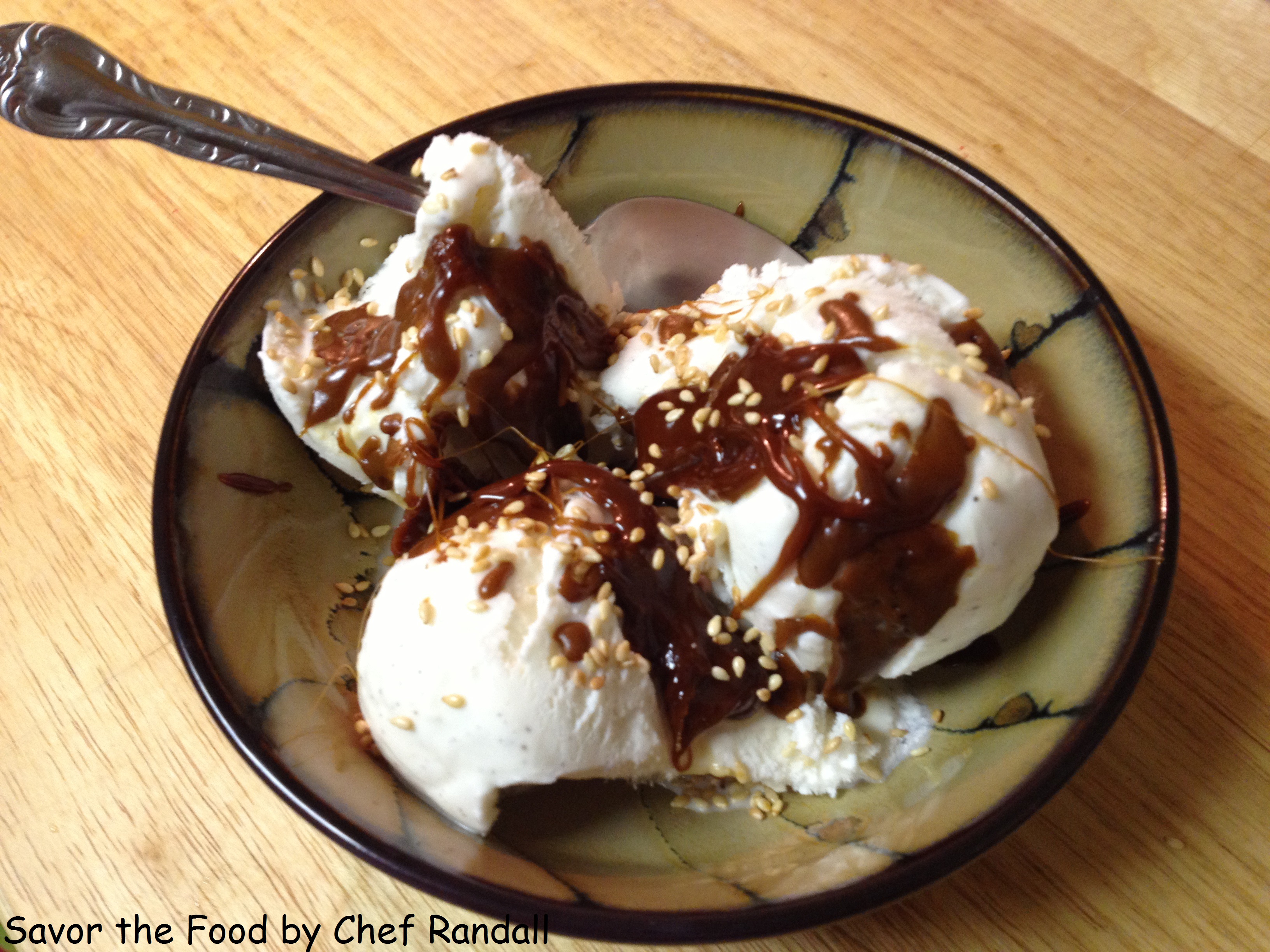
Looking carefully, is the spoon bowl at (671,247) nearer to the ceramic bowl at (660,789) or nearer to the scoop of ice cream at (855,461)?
the ceramic bowl at (660,789)

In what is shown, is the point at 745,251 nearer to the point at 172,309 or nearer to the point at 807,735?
the point at 807,735

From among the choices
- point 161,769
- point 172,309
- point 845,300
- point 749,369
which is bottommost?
point 161,769

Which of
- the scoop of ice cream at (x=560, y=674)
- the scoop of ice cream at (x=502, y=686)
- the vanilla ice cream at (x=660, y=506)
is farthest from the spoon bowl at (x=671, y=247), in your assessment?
the scoop of ice cream at (x=502, y=686)

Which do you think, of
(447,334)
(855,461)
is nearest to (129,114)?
(447,334)

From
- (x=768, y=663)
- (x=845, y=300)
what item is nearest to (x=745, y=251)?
(x=845, y=300)

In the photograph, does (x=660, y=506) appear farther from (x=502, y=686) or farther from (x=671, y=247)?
(x=671, y=247)

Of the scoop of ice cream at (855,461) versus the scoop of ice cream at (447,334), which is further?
the scoop of ice cream at (447,334)

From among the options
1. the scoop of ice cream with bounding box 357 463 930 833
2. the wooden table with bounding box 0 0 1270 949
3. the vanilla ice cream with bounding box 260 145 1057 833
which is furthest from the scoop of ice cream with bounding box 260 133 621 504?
the wooden table with bounding box 0 0 1270 949
